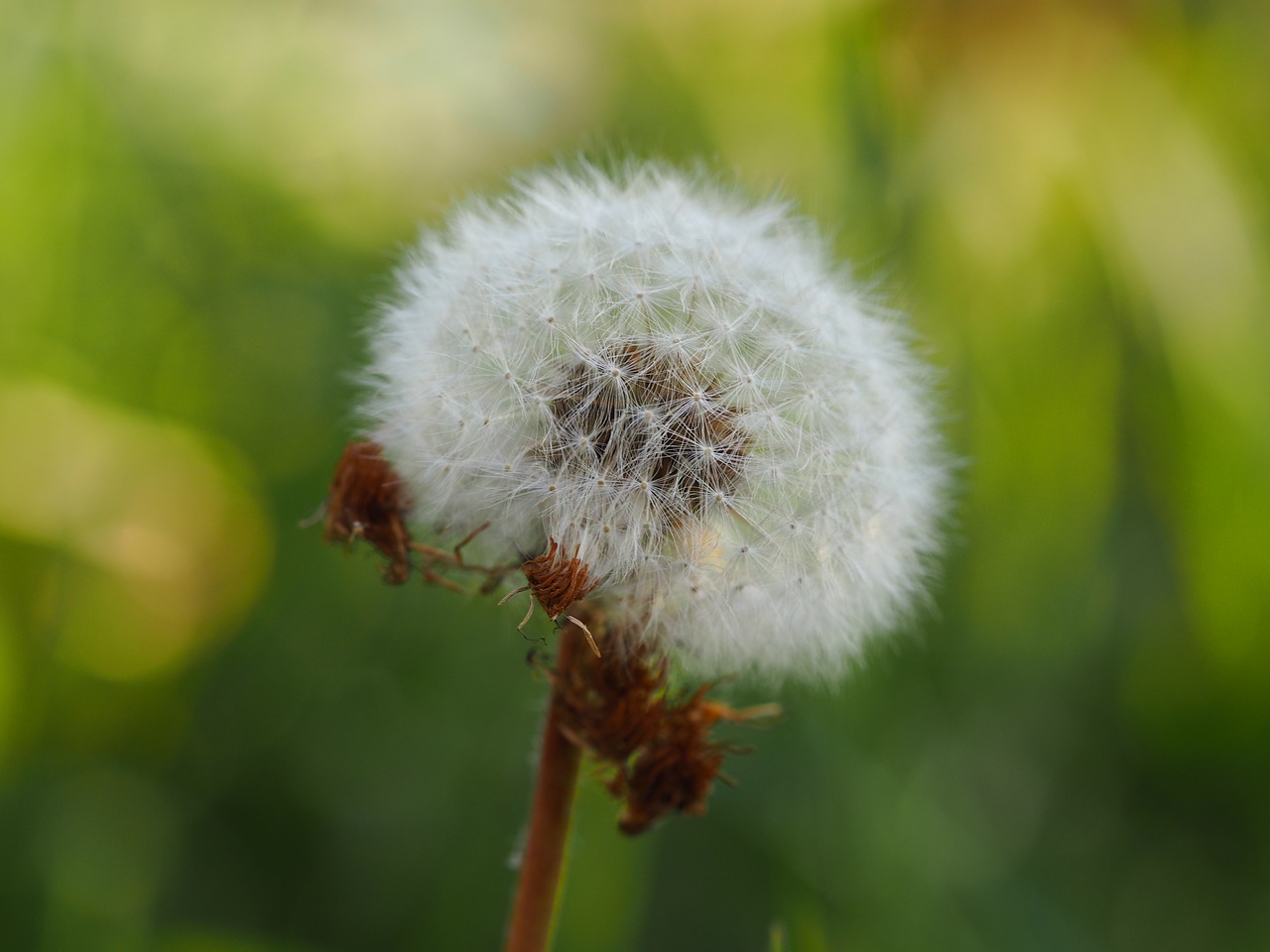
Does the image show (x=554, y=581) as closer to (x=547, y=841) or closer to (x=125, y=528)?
(x=547, y=841)

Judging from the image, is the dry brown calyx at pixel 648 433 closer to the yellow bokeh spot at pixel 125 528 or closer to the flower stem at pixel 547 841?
the flower stem at pixel 547 841

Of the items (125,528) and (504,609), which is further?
(125,528)

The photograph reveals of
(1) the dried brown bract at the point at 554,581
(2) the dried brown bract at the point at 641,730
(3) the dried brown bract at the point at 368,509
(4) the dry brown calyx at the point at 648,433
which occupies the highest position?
(4) the dry brown calyx at the point at 648,433

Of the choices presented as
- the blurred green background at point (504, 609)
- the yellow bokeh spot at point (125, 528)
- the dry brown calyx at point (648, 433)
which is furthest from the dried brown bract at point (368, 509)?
the yellow bokeh spot at point (125, 528)

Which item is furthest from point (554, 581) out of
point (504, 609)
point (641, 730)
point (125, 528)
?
point (125, 528)

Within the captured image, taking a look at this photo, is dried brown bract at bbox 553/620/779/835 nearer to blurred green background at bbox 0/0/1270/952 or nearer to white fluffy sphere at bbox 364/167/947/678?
white fluffy sphere at bbox 364/167/947/678
